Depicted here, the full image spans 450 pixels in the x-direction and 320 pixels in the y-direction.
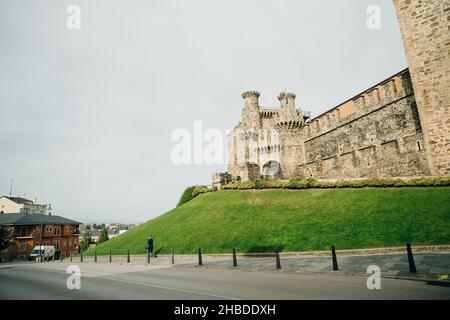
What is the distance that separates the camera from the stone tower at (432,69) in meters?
19.6

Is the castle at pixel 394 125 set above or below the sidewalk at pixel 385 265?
above

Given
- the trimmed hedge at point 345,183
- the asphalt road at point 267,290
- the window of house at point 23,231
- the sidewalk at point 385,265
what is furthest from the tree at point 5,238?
the sidewalk at point 385,265

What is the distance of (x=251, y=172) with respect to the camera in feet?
117

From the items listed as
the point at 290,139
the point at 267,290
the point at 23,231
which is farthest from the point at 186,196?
the point at 23,231

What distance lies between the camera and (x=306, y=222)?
65.0 feet

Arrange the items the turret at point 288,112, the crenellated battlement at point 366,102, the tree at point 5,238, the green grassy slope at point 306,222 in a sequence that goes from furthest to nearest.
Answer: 1. the turret at point 288,112
2. the tree at point 5,238
3. the crenellated battlement at point 366,102
4. the green grassy slope at point 306,222

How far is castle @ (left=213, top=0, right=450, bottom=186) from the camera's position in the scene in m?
19.9

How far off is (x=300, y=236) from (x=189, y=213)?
14.8m

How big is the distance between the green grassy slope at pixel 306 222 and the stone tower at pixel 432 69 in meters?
3.16

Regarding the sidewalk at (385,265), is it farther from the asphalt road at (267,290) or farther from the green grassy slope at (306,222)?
the green grassy slope at (306,222)

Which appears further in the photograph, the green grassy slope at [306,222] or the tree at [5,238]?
the tree at [5,238]

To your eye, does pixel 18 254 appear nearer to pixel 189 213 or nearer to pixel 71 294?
pixel 189 213

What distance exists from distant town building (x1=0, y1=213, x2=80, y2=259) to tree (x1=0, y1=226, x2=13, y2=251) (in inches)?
148

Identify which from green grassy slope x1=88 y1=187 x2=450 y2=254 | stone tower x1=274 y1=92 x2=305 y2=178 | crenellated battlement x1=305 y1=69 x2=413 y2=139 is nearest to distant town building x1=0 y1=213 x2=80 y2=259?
green grassy slope x1=88 y1=187 x2=450 y2=254
